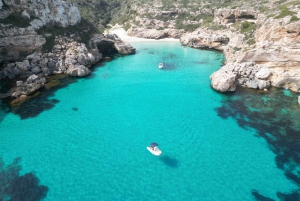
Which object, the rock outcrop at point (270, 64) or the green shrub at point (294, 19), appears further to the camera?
the green shrub at point (294, 19)

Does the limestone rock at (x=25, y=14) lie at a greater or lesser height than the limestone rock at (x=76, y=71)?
greater

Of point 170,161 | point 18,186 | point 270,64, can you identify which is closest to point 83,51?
point 18,186

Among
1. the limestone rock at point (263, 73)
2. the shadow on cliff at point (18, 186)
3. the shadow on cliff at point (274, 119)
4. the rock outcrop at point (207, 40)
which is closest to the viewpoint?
the shadow on cliff at point (18, 186)

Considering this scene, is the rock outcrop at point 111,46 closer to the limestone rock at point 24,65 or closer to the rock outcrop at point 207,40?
the limestone rock at point 24,65

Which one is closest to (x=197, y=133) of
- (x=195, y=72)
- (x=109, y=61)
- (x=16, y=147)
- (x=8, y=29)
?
(x=16, y=147)

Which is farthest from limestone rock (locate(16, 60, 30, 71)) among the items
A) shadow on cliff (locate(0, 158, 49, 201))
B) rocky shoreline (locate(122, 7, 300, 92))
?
rocky shoreline (locate(122, 7, 300, 92))

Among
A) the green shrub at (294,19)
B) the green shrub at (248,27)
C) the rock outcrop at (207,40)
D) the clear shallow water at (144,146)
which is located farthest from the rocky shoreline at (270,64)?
the rock outcrop at (207,40)
